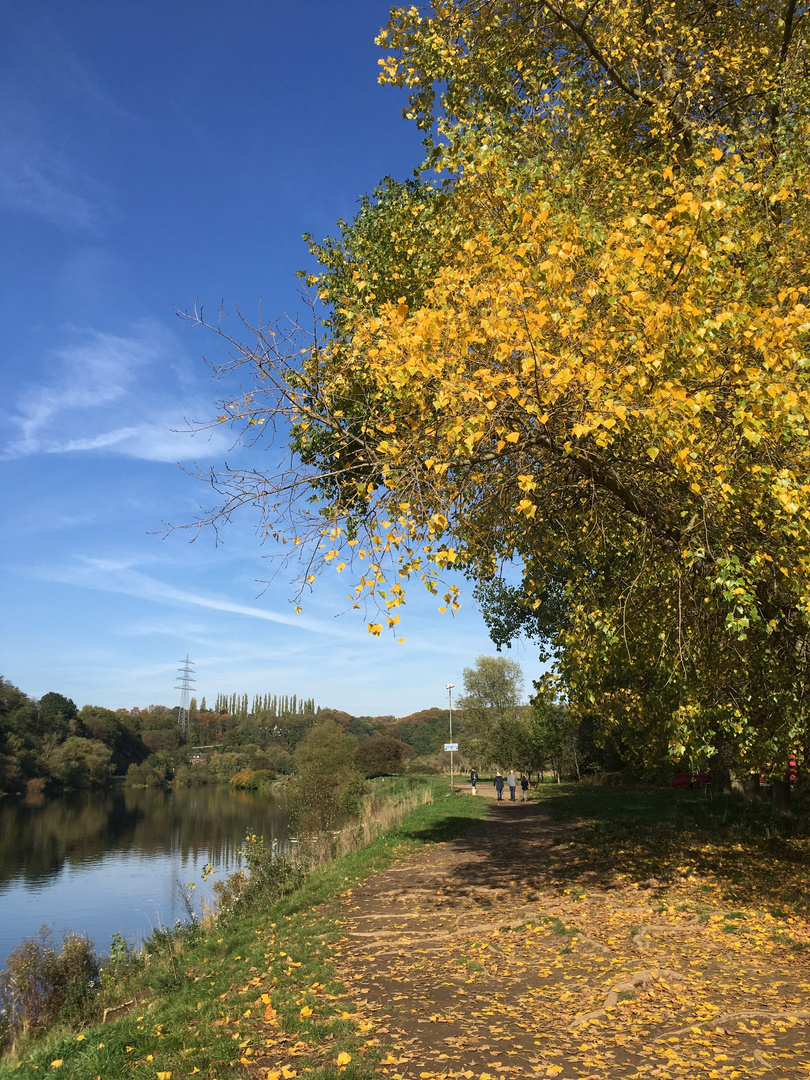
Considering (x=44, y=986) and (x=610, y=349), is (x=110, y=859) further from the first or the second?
(x=610, y=349)

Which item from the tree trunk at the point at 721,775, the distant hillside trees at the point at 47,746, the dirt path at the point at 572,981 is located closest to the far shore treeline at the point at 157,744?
the distant hillside trees at the point at 47,746

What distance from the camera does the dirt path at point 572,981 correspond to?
4.49 metres

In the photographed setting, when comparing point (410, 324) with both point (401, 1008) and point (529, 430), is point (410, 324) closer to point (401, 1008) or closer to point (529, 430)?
point (529, 430)

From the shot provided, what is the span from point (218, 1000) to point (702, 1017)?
13.6 feet

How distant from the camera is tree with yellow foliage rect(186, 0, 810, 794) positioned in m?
4.72

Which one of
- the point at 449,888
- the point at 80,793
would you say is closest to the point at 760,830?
the point at 449,888

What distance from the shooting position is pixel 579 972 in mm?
6207

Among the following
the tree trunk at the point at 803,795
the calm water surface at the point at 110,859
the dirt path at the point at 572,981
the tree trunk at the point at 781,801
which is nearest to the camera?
the dirt path at the point at 572,981

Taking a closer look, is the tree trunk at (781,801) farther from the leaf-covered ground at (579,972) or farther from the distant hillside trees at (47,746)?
the distant hillside trees at (47,746)

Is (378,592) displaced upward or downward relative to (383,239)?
downward

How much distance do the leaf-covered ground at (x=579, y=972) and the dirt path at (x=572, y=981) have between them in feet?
0.06

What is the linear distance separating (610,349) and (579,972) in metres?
5.51

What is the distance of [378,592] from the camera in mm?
4887

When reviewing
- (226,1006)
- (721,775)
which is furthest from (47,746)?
(226,1006)
